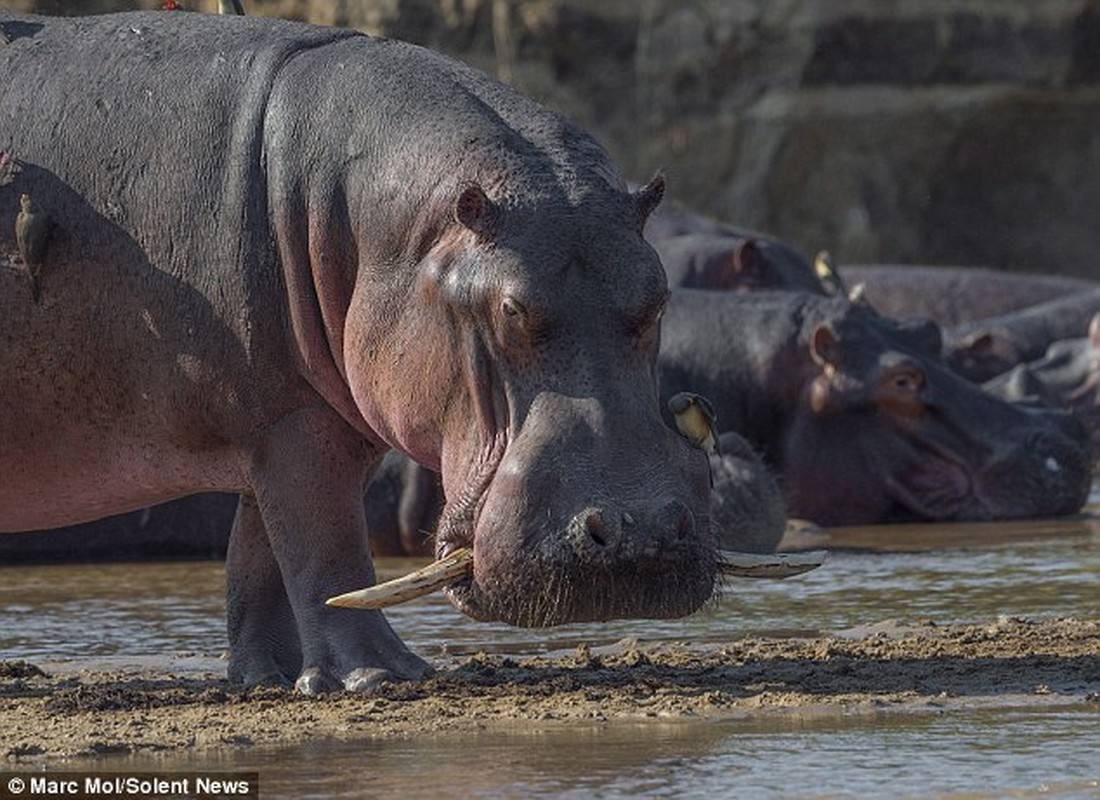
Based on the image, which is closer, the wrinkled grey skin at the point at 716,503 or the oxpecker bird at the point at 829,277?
the wrinkled grey skin at the point at 716,503

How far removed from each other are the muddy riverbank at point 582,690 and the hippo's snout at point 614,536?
0.29 meters

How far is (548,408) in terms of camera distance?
457 cm

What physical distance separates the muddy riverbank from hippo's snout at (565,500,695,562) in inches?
11.4

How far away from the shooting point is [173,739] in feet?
14.2

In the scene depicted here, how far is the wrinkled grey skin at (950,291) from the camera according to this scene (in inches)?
557

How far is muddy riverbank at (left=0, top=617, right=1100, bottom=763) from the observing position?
14.6ft

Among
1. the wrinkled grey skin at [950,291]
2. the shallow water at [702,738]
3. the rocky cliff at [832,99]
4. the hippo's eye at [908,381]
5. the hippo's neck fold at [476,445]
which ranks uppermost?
the rocky cliff at [832,99]

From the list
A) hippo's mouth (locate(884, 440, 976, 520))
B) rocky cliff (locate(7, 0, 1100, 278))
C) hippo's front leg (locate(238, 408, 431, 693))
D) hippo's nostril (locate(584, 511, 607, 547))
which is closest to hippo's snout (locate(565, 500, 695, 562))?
hippo's nostril (locate(584, 511, 607, 547))

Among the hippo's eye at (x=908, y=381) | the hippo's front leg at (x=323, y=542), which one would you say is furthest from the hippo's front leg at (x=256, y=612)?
the hippo's eye at (x=908, y=381)

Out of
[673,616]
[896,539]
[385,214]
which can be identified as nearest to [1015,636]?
[673,616]

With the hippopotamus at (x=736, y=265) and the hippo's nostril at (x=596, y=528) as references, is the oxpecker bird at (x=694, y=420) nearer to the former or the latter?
the hippo's nostril at (x=596, y=528)

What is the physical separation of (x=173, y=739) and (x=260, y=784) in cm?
48

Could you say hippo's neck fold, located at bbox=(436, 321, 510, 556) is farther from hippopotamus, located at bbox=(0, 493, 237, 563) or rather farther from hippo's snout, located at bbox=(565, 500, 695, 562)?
hippopotamus, located at bbox=(0, 493, 237, 563)

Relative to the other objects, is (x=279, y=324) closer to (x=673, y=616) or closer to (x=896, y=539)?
(x=673, y=616)
